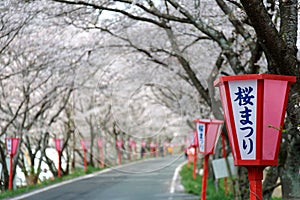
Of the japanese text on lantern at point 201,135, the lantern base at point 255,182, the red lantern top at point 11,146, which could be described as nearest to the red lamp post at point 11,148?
the red lantern top at point 11,146

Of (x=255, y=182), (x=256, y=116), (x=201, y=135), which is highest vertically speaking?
(x=256, y=116)

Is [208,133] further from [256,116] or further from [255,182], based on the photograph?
[256,116]

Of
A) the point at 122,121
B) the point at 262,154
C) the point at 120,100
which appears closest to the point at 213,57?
the point at 262,154

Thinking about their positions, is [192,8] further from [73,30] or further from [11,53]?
[11,53]

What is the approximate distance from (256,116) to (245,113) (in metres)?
0.11

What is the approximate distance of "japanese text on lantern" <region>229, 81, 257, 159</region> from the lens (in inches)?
189

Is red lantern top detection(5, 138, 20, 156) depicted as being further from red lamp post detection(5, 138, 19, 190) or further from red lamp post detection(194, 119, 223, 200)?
red lamp post detection(194, 119, 223, 200)

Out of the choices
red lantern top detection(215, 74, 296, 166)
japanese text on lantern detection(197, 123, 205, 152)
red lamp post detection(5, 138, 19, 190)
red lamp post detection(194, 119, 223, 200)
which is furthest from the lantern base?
red lamp post detection(5, 138, 19, 190)

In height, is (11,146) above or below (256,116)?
below

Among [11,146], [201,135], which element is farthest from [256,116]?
[11,146]

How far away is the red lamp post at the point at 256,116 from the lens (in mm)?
4793

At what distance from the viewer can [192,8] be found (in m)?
10.5

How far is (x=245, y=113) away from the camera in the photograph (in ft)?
16.0

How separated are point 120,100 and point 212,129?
23.2 m
